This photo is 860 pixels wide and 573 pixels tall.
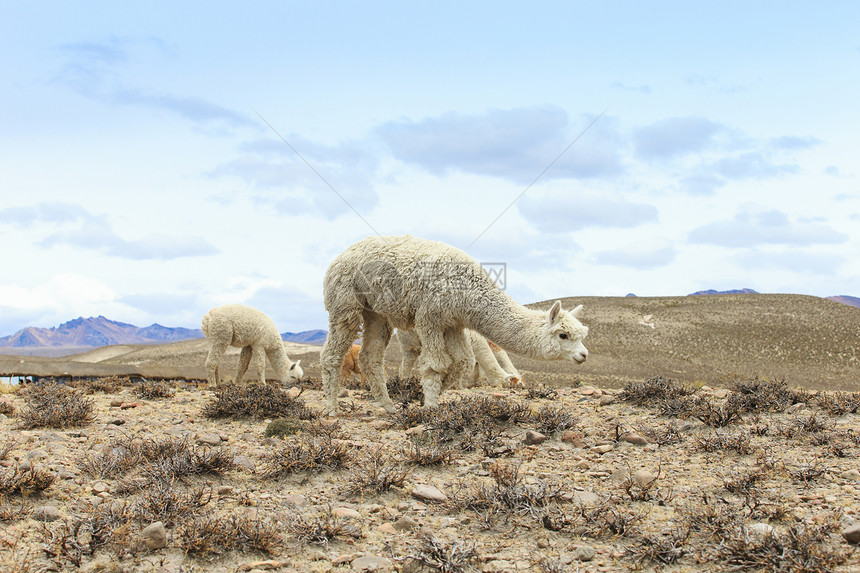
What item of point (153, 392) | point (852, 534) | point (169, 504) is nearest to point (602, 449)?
point (852, 534)

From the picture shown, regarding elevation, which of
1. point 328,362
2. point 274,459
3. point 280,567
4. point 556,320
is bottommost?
point 280,567

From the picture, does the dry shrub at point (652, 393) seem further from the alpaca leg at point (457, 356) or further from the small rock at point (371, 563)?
the small rock at point (371, 563)

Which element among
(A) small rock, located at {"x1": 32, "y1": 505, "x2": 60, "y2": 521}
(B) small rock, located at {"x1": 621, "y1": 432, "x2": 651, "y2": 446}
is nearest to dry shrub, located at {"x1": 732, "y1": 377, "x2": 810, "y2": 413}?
(B) small rock, located at {"x1": 621, "y1": 432, "x2": 651, "y2": 446}

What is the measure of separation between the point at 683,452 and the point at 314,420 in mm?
5298

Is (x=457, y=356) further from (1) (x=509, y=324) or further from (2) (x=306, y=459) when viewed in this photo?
(2) (x=306, y=459)

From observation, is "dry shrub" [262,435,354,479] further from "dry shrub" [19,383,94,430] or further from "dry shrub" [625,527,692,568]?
"dry shrub" [19,383,94,430]

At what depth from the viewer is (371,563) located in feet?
15.6

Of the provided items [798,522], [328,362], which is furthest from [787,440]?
[328,362]

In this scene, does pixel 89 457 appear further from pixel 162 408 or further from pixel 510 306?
pixel 510 306

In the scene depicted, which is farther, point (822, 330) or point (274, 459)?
point (822, 330)

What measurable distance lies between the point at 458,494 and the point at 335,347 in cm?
557

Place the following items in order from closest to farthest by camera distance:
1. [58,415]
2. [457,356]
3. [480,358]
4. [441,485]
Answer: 1. [441,485]
2. [58,415]
3. [457,356]
4. [480,358]

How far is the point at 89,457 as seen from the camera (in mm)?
7312

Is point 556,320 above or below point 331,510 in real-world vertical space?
above
